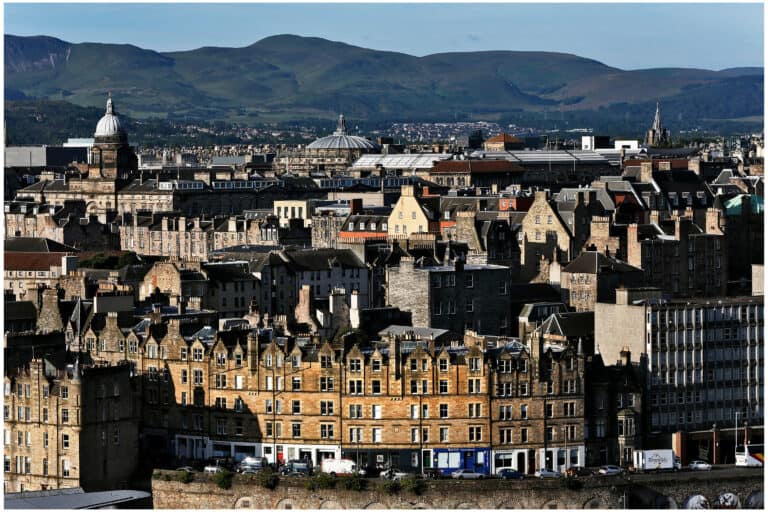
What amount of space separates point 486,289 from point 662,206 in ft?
142

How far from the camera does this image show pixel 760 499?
81.6 meters

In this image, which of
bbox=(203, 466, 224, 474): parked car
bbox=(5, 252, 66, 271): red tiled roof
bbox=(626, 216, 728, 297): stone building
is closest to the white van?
bbox=(203, 466, 224, 474): parked car

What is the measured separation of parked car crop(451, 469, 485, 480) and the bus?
10184 millimetres

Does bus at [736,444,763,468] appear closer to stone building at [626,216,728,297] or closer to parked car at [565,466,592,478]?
parked car at [565,466,592,478]

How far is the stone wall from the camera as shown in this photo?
3091 inches

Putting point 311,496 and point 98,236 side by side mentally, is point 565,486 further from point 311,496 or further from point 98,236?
point 98,236

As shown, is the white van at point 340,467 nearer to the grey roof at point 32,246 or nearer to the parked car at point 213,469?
the parked car at point 213,469

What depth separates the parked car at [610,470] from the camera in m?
81.3

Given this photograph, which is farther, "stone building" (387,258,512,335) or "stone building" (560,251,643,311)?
"stone building" (560,251,643,311)

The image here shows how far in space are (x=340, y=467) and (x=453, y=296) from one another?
2403 centimetres

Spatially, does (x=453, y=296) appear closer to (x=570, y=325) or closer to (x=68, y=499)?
(x=570, y=325)

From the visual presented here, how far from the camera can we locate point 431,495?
78.6 meters

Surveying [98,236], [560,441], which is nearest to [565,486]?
[560,441]

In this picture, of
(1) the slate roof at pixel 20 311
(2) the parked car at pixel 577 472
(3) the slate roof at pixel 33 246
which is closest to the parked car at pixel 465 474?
(2) the parked car at pixel 577 472
